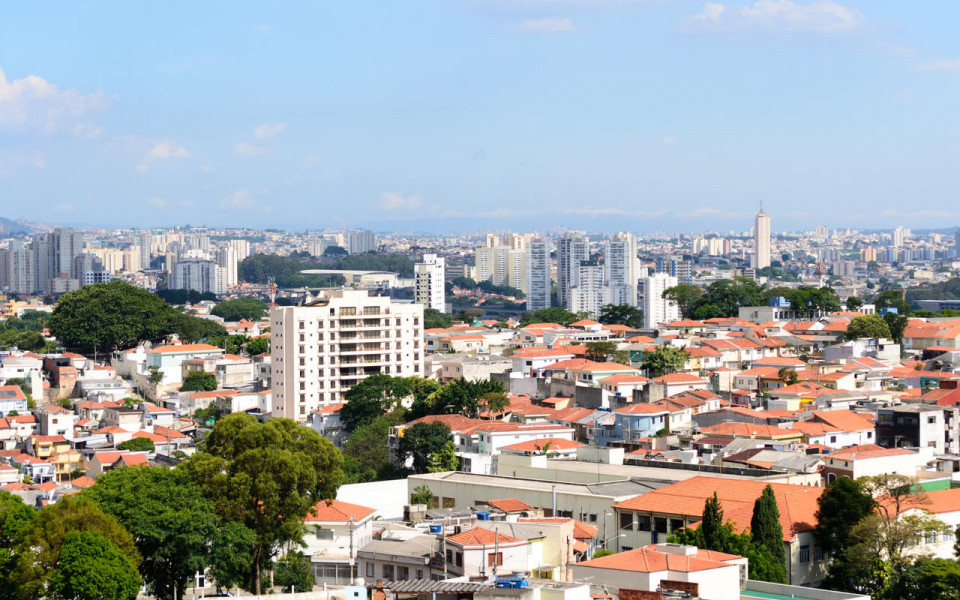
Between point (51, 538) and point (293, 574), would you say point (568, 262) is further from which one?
point (51, 538)

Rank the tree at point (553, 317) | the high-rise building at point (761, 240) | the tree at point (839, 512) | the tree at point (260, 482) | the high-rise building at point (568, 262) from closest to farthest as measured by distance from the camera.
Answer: the tree at point (260, 482), the tree at point (839, 512), the tree at point (553, 317), the high-rise building at point (568, 262), the high-rise building at point (761, 240)

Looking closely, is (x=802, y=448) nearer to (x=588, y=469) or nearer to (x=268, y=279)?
(x=588, y=469)

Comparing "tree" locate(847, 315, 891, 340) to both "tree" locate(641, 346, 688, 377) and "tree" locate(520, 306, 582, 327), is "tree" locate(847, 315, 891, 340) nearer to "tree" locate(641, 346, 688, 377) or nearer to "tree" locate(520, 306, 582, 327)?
"tree" locate(641, 346, 688, 377)

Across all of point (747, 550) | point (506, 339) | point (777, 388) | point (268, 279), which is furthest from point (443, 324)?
point (268, 279)

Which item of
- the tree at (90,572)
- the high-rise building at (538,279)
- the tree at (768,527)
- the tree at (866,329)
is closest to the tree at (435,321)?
the tree at (866,329)

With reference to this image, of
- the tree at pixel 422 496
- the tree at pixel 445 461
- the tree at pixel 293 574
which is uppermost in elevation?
the tree at pixel 422 496

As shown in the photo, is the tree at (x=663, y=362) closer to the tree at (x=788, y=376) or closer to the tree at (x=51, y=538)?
the tree at (x=788, y=376)
